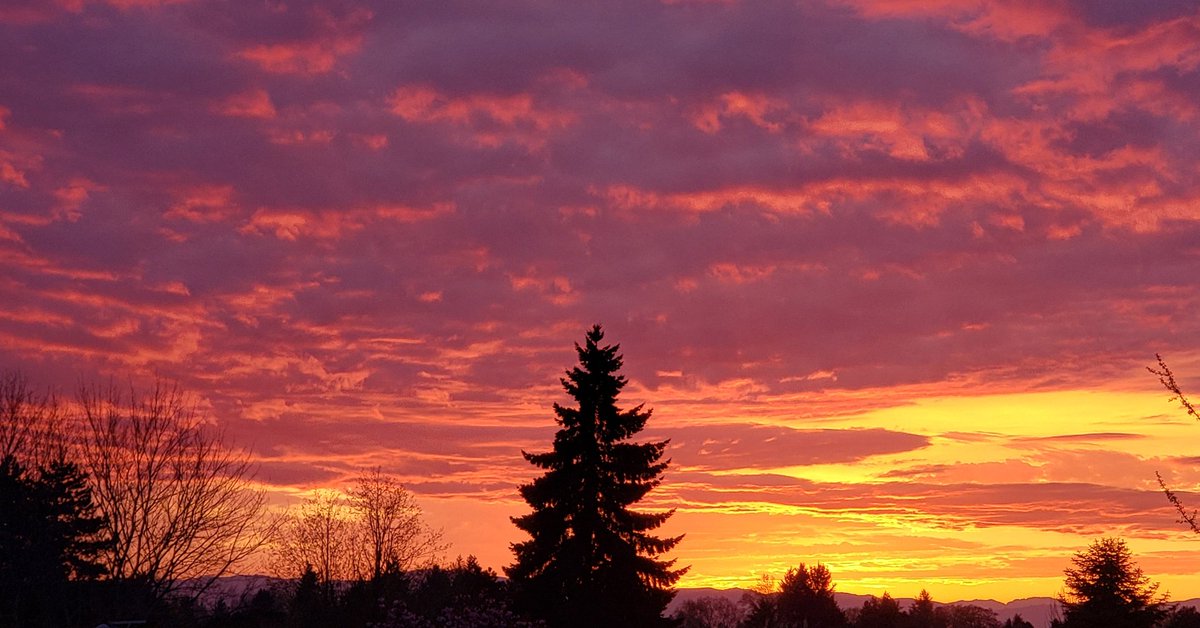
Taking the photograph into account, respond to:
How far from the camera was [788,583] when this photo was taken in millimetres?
105500

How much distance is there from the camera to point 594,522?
164ft

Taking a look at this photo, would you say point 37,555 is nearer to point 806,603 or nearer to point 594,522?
point 594,522

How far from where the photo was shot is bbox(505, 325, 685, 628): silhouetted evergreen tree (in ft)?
160

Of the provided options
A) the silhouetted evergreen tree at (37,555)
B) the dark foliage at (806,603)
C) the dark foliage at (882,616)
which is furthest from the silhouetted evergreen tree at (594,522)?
the dark foliage at (882,616)

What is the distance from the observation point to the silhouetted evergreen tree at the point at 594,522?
48844mm

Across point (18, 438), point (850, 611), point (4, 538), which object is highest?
point (18, 438)

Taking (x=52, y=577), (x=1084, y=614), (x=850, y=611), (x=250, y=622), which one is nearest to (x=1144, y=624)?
(x=1084, y=614)

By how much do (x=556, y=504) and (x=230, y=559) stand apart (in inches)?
653

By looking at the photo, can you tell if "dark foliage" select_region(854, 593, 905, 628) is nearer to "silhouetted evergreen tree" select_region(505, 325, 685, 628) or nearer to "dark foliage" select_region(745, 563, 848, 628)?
"dark foliage" select_region(745, 563, 848, 628)

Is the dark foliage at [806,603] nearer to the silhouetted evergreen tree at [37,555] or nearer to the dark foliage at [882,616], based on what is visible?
the dark foliage at [882,616]

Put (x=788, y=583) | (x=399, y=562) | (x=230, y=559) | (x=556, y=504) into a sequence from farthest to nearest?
(x=788, y=583), (x=399, y=562), (x=556, y=504), (x=230, y=559)

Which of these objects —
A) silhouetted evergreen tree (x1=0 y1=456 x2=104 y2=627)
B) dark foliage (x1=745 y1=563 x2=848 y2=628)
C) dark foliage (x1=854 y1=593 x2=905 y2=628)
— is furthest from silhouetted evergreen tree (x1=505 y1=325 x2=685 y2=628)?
dark foliage (x1=854 y1=593 x2=905 y2=628)

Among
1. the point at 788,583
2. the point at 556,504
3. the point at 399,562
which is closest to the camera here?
the point at 556,504

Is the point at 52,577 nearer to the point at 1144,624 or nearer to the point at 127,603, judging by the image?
the point at 127,603
